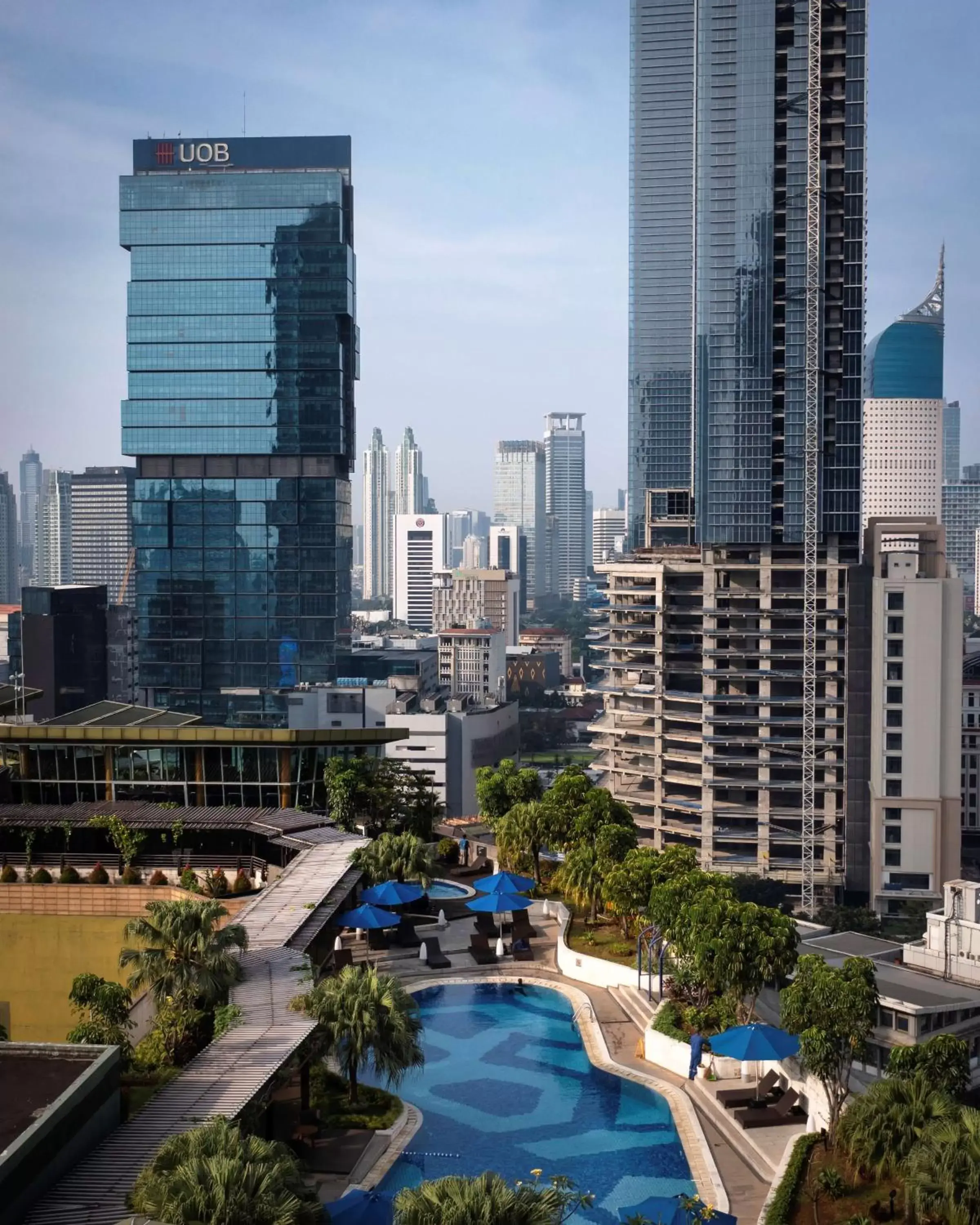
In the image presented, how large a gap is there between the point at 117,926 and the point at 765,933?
69.3 feet

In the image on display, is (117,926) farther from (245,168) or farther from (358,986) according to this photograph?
(245,168)

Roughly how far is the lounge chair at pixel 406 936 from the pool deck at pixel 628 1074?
462 millimetres

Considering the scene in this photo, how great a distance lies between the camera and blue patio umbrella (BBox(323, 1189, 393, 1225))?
2178 cm

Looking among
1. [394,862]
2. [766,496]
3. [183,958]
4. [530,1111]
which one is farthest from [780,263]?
[183,958]

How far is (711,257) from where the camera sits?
298 feet

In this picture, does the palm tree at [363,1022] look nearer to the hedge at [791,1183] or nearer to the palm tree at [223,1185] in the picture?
the palm tree at [223,1185]

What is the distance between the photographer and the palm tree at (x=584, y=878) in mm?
43594

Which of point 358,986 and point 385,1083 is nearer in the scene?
point 358,986

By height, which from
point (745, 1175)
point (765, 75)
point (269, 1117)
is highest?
point (765, 75)

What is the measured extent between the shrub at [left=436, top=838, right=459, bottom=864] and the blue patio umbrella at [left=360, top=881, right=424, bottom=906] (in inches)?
469

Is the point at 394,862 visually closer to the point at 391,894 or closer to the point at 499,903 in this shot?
the point at 391,894

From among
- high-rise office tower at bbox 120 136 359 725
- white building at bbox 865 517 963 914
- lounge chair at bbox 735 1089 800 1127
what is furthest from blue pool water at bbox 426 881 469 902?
high-rise office tower at bbox 120 136 359 725

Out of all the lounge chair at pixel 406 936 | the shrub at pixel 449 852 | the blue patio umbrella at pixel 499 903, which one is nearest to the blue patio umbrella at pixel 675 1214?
the blue patio umbrella at pixel 499 903

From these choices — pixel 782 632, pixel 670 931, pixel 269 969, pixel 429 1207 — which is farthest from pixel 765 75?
pixel 429 1207
